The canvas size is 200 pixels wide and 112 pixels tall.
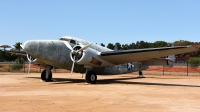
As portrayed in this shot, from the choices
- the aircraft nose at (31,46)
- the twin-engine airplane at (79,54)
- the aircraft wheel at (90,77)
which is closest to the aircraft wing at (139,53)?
the twin-engine airplane at (79,54)

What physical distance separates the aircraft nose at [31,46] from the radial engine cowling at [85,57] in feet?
9.32

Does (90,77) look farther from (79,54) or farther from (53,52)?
(53,52)

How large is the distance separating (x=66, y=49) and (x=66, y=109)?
11635mm

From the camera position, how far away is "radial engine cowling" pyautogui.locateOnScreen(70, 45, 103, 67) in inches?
717

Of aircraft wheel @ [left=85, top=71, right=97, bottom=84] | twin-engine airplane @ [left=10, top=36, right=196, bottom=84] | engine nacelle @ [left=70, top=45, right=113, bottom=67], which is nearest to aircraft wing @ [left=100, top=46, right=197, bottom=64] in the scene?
twin-engine airplane @ [left=10, top=36, right=196, bottom=84]

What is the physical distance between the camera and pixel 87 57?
18.4m

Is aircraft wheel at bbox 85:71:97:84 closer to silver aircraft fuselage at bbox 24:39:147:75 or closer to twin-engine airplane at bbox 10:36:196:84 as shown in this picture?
twin-engine airplane at bbox 10:36:196:84

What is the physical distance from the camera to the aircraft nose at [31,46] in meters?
17.1

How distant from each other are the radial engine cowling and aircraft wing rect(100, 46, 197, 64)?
2.27ft

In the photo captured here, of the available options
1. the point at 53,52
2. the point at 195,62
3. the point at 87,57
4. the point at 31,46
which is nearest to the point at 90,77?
the point at 87,57

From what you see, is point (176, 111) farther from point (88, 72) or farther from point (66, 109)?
point (88, 72)

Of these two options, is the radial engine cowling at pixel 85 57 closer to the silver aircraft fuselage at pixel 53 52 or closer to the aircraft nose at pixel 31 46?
the silver aircraft fuselage at pixel 53 52

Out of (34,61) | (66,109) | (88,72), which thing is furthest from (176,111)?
(34,61)

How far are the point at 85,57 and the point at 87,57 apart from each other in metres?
0.22
